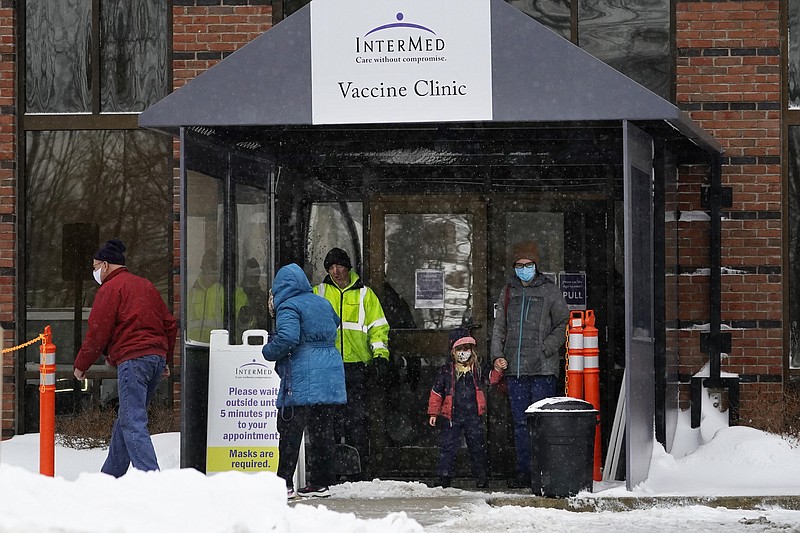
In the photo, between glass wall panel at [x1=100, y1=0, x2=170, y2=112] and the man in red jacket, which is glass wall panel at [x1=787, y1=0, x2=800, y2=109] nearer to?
glass wall panel at [x1=100, y1=0, x2=170, y2=112]

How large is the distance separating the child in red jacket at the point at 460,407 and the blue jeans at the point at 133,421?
2.45 meters

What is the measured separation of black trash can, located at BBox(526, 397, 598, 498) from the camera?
386 inches

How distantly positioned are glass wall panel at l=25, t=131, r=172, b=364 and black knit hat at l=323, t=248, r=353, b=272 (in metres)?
2.04

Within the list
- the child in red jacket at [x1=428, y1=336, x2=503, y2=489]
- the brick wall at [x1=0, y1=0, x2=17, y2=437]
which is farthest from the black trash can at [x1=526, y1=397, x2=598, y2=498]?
the brick wall at [x1=0, y1=0, x2=17, y2=437]

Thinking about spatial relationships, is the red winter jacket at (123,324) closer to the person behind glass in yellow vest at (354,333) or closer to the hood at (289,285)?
the hood at (289,285)

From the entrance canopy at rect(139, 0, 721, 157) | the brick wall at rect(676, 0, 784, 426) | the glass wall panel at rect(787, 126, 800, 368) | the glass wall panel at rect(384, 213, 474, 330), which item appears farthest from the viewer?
the glass wall panel at rect(787, 126, 800, 368)

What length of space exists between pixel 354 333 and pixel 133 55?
12.2 feet

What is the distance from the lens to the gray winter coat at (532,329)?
429 inches

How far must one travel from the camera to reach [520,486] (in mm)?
11008

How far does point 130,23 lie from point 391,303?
3.75 meters

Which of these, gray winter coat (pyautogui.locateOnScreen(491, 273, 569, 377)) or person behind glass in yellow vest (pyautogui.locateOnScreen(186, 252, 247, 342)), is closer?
person behind glass in yellow vest (pyautogui.locateOnScreen(186, 252, 247, 342))

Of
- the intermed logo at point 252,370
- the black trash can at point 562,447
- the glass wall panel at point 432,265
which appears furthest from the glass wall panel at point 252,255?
the black trash can at point 562,447

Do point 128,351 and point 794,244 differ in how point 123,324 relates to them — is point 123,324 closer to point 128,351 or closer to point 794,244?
point 128,351

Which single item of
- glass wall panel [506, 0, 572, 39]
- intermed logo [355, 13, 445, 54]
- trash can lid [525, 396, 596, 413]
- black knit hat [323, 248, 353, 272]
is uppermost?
glass wall panel [506, 0, 572, 39]
